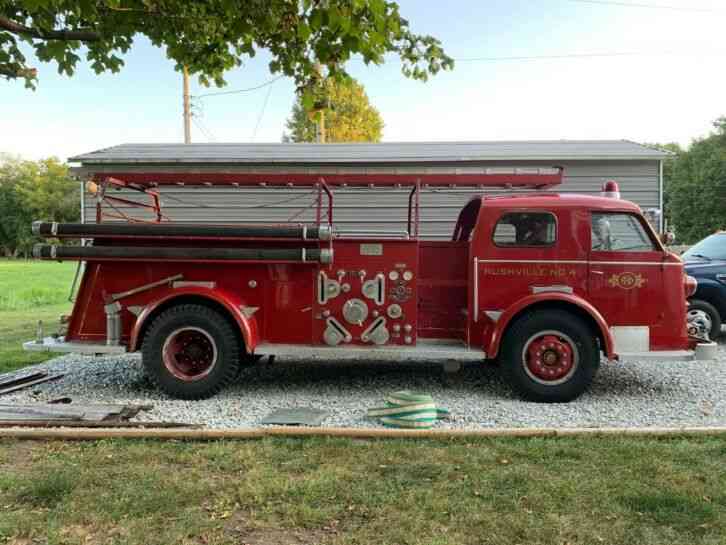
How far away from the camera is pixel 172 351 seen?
560cm

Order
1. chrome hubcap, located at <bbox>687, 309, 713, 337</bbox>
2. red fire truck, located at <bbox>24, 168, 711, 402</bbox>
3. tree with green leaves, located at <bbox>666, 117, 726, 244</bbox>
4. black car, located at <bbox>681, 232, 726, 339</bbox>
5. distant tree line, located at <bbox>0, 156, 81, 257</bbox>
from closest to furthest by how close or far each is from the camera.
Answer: red fire truck, located at <bbox>24, 168, 711, 402</bbox> → chrome hubcap, located at <bbox>687, 309, 713, 337</bbox> → black car, located at <bbox>681, 232, 726, 339</bbox> → tree with green leaves, located at <bbox>666, 117, 726, 244</bbox> → distant tree line, located at <bbox>0, 156, 81, 257</bbox>

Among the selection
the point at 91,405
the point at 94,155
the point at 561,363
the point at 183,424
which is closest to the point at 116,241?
the point at 91,405

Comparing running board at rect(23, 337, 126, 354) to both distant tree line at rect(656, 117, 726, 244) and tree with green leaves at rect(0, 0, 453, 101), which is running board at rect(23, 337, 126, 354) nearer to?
tree with green leaves at rect(0, 0, 453, 101)

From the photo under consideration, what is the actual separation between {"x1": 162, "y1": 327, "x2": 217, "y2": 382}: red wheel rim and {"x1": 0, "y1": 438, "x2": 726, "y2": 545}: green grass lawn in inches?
58.7

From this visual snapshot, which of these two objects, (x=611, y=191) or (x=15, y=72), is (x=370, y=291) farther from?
(x=15, y=72)

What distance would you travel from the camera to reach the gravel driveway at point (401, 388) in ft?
16.1

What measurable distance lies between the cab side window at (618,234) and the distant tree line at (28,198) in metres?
73.2

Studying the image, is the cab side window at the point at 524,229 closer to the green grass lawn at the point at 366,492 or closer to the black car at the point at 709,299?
the green grass lawn at the point at 366,492

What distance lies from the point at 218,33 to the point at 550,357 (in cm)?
494

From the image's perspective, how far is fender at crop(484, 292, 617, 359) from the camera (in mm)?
5355

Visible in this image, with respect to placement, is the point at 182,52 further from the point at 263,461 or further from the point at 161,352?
the point at 263,461

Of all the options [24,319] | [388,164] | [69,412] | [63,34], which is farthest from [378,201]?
[24,319]

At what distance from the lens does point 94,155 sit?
1098cm

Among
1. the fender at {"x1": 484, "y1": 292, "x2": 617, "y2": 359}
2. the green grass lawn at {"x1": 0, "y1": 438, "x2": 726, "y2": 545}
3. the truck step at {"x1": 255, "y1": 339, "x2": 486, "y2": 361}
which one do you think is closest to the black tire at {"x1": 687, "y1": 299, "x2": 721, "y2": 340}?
the fender at {"x1": 484, "y1": 292, "x2": 617, "y2": 359}
